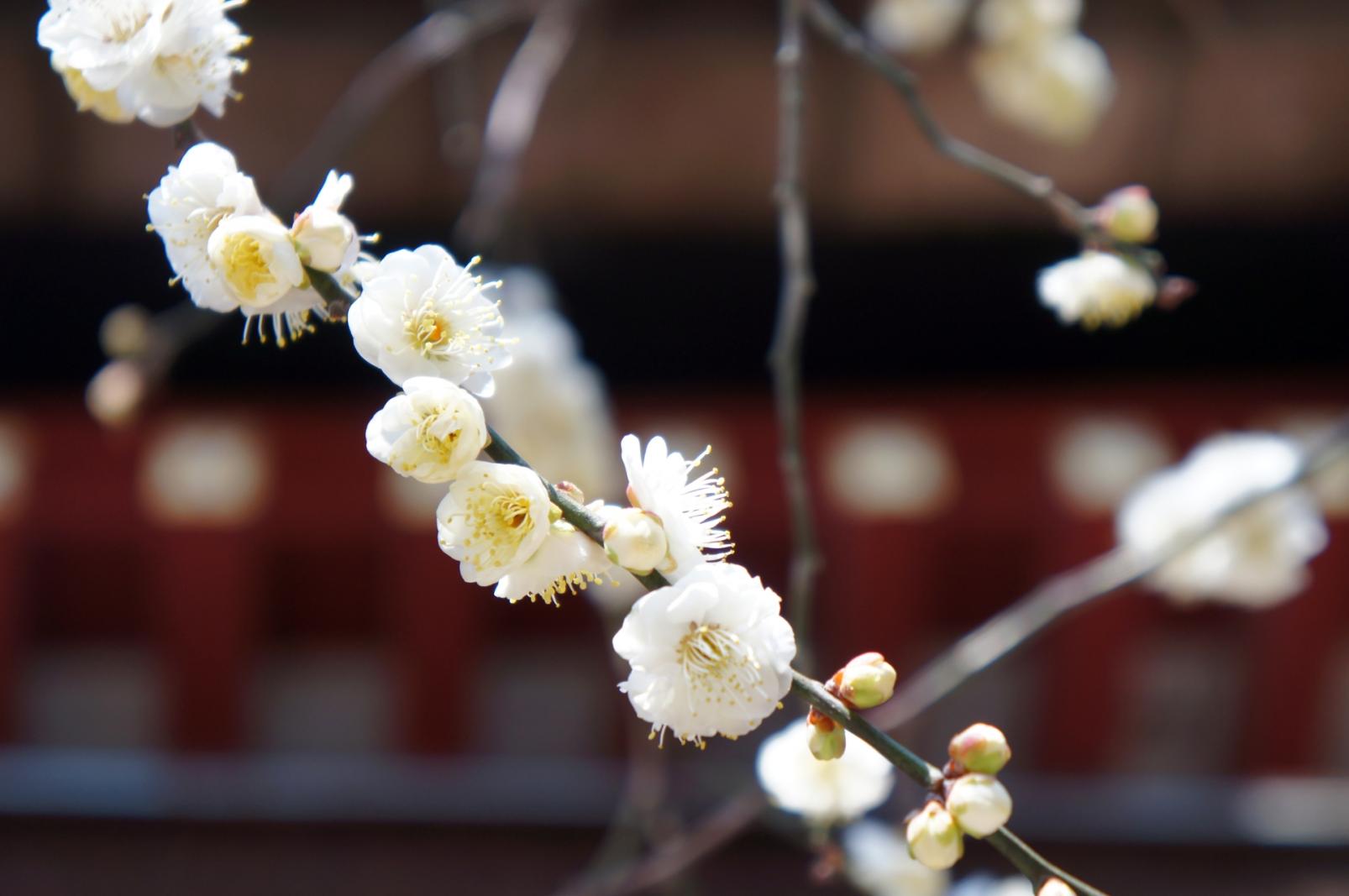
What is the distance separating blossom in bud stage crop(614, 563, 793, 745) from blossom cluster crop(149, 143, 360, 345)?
0.19 m

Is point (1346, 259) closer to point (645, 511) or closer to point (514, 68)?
point (514, 68)

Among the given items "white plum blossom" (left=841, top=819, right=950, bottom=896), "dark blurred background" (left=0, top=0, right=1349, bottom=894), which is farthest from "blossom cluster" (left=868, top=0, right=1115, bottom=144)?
"white plum blossom" (left=841, top=819, right=950, bottom=896)

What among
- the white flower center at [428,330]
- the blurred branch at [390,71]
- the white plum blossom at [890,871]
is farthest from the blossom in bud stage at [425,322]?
the white plum blossom at [890,871]

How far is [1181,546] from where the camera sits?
759mm

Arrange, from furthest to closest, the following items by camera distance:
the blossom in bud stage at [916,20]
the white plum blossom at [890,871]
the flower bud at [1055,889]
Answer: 1. the blossom in bud stage at [916,20]
2. the white plum blossom at [890,871]
3. the flower bud at [1055,889]

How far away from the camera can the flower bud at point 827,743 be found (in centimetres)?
48

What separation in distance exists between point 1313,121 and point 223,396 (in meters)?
1.36

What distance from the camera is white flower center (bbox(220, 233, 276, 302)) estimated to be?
486mm

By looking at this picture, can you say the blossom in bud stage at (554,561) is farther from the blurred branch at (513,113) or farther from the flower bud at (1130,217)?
the blurred branch at (513,113)

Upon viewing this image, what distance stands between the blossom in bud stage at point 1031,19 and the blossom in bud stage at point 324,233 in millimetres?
845

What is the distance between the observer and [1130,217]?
0.69 meters

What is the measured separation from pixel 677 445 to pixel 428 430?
1000mm

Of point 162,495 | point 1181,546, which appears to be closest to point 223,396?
point 162,495

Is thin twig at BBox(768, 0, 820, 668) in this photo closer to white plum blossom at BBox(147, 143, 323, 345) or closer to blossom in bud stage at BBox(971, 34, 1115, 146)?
white plum blossom at BBox(147, 143, 323, 345)
